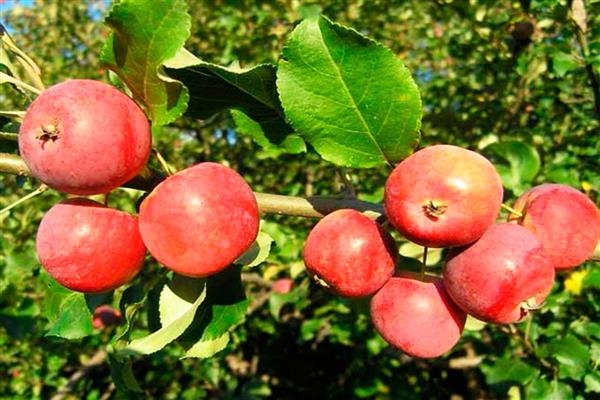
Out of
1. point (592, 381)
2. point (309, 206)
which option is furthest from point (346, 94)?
point (592, 381)

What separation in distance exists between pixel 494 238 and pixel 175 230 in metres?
0.49

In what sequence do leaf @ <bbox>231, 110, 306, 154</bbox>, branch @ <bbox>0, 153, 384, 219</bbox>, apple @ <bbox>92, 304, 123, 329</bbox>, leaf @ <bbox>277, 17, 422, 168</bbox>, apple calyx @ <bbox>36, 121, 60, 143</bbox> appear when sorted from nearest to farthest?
apple calyx @ <bbox>36, 121, 60, 143</bbox>
leaf @ <bbox>277, 17, 422, 168</bbox>
branch @ <bbox>0, 153, 384, 219</bbox>
leaf @ <bbox>231, 110, 306, 154</bbox>
apple @ <bbox>92, 304, 123, 329</bbox>

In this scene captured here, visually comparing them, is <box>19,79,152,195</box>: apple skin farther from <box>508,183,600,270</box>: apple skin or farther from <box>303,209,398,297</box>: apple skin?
<box>508,183,600,270</box>: apple skin

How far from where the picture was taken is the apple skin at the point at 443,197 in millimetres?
847

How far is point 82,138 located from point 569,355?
1.52m

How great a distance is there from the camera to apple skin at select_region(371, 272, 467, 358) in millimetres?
991

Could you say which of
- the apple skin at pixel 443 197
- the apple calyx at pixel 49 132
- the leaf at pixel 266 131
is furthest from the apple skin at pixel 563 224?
the apple calyx at pixel 49 132

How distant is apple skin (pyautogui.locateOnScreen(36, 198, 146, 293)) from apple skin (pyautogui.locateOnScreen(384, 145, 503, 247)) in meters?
0.41

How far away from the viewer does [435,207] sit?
84 centimetres

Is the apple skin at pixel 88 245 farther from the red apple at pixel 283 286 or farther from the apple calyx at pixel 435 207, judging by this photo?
the red apple at pixel 283 286

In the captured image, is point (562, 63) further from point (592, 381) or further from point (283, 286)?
point (283, 286)

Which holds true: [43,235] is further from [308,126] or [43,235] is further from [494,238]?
[494,238]

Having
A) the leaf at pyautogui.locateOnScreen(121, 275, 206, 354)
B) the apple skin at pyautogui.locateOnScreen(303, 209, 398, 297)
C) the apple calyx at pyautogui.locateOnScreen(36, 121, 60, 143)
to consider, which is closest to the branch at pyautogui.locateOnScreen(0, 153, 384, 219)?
the apple skin at pyautogui.locateOnScreen(303, 209, 398, 297)

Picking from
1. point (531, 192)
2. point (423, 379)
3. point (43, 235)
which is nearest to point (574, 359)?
point (531, 192)
